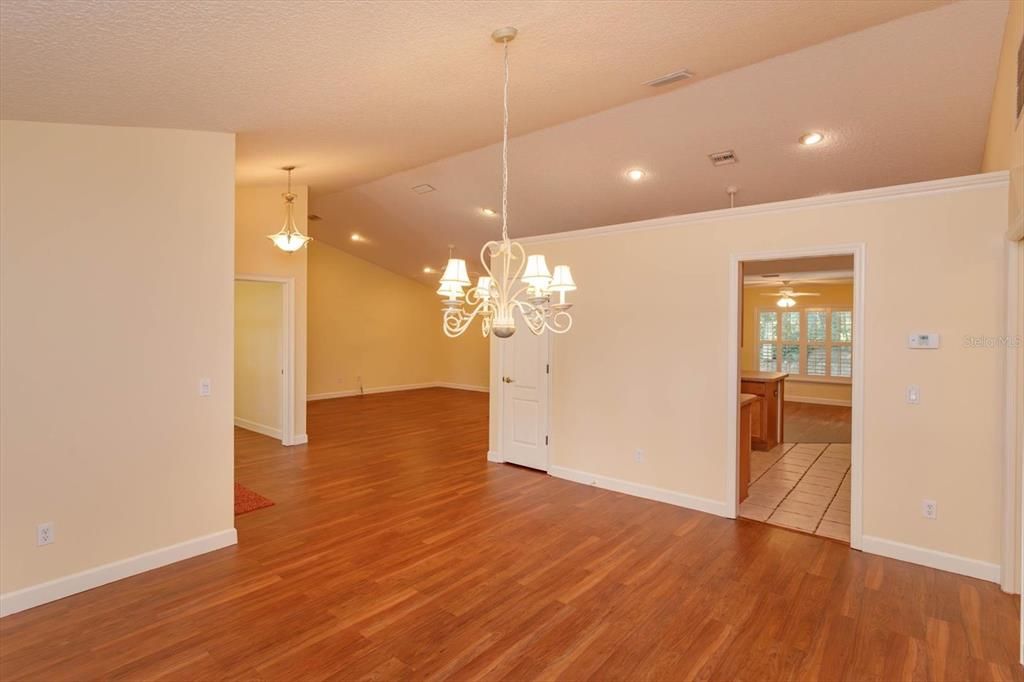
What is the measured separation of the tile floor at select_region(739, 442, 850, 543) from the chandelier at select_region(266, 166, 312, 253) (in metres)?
5.33

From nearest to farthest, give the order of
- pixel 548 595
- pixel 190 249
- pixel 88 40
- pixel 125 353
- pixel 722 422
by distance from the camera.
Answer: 1. pixel 88 40
2. pixel 548 595
3. pixel 125 353
4. pixel 190 249
5. pixel 722 422

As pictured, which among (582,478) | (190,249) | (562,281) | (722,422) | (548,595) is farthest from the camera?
(582,478)

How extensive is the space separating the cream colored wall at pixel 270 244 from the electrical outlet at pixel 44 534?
3.48m

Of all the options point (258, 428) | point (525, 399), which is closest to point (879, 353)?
point (525, 399)

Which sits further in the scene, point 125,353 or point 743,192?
point 743,192

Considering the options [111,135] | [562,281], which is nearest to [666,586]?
[562,281]

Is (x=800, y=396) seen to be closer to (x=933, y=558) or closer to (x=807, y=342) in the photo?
(x=807, y=342)

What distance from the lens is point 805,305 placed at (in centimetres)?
1112

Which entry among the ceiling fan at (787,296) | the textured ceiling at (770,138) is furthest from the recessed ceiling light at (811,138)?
the ceiling fan at (787,296)

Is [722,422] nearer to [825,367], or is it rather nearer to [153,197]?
[153,197]

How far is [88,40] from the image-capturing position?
2.21m

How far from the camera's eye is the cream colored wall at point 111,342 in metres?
2.91

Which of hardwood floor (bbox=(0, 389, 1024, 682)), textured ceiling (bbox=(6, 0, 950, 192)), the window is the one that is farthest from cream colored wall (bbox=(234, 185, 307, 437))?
the window

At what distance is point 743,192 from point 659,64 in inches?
110
